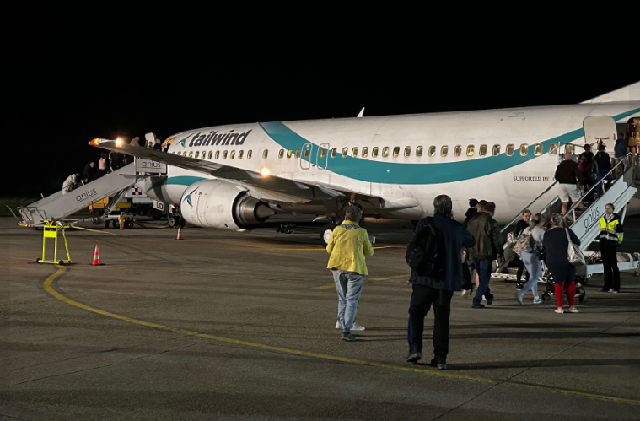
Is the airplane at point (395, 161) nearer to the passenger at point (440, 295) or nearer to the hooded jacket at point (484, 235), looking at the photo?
the hooded jacket at point (484, 235)

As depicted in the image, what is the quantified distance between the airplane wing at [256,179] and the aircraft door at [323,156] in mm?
1165

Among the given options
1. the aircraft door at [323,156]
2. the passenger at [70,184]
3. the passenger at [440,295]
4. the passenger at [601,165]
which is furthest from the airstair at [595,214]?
the passenger at [70,184]

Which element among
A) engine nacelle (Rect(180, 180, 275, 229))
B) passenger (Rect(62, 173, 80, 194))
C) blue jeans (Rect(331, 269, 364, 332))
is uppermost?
passenger (Rect(62, 173, 80, 194))

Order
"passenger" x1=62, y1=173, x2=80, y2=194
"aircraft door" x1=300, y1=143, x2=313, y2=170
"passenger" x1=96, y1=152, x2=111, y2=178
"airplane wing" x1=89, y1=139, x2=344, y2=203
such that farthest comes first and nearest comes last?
"passenger" x1=96, y1=152, x2=111, y2=178 → "passenger" x1=62, y1=173, x2=80, y2=194 → "aircraft door" x1=300, y1=143, x2=313, y2=170 → "airplane wing" x1=89, y1=139, x2=344, y2=203

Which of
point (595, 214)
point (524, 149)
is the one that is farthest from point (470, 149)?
point (595, 214)

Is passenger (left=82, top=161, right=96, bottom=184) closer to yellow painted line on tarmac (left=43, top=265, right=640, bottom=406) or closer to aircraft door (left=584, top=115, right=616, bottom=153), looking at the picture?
yellow painted line on tarmac (left=43, top=265, right=640, bottom=406)

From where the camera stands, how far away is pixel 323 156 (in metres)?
23.6

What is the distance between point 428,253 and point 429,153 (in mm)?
13578

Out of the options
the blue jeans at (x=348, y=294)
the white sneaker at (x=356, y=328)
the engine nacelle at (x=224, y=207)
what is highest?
the engine nacelle at (x=224, y=207)

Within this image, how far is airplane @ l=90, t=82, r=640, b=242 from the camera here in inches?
750

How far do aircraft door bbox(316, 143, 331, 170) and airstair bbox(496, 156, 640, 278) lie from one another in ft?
26.0

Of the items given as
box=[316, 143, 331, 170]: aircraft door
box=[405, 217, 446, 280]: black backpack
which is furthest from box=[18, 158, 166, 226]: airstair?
box=[405, 217, 446, 280]: black backpack

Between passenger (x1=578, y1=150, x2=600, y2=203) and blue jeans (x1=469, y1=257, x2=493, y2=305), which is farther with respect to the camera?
passenger (x1=578, y1=150, x2=600, y2=203)

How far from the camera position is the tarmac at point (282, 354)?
6.31m
